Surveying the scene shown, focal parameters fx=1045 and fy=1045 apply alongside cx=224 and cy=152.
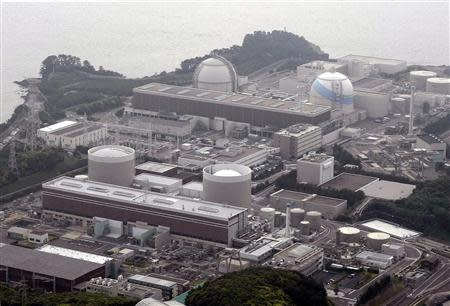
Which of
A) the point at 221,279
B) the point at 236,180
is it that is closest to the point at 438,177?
the point at 236,180

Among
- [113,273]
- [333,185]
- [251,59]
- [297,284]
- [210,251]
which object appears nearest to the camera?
[297,284]

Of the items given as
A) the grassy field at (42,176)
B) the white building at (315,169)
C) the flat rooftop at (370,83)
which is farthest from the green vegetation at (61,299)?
the flat rooftop at (370,83)

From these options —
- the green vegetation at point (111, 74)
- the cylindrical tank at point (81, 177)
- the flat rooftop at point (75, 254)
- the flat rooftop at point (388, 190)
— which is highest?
the green vegetation at point (111, 74)

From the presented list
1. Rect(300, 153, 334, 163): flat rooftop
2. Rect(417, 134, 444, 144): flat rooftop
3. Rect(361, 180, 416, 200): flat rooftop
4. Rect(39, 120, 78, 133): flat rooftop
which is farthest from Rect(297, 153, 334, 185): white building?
Rect(39, 120, 78, 133): flat rooftop

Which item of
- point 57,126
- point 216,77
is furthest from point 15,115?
point 216,77

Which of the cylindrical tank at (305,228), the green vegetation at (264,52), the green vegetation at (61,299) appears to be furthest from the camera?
the green vegetation at (264,52)

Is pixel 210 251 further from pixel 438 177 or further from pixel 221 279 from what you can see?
pixel 438 177

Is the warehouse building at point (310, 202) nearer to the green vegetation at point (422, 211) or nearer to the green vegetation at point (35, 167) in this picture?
the green vegetation at point (422, 211)
